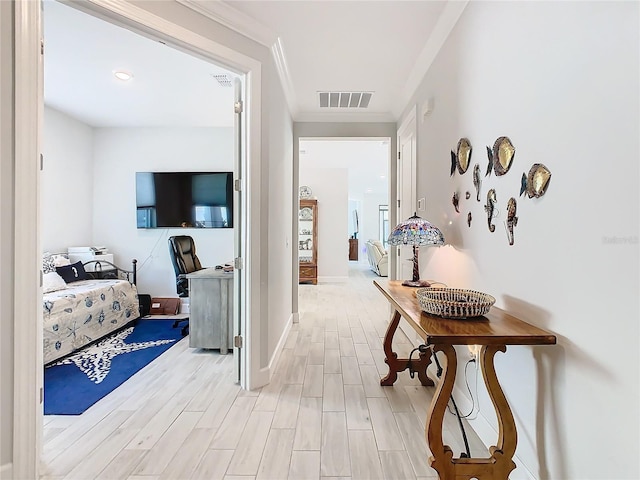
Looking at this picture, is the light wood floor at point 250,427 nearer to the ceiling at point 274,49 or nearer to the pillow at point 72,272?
the pillow at point 72,272

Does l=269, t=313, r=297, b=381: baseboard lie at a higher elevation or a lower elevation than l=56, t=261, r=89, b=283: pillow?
lower

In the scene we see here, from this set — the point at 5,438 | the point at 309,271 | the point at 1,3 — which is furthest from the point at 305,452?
the point at 309,271

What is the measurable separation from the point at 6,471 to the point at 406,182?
141 inches


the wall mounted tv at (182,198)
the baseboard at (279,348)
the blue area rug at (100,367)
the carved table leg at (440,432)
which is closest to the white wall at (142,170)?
the wall mounted tv at (182,198)

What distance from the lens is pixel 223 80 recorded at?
130 inches

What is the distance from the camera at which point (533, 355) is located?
1.35 m

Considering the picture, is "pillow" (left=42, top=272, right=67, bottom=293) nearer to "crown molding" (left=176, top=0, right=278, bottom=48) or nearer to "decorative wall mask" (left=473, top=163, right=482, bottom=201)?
"crown molding" (left=176, top=0, right=278, bottom=48)

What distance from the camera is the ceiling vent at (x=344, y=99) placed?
11.6 ft

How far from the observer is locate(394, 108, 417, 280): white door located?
3232mm

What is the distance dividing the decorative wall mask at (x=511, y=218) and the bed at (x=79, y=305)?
313cm

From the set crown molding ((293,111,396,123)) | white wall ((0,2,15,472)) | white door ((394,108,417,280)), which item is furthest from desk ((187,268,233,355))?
crown molding ((293,111,396,123))

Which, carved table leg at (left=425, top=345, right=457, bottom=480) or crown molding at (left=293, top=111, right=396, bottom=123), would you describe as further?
crown molding at (left=293, top=111, right=396, bottom=123)

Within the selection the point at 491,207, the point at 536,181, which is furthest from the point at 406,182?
the point at 536,181

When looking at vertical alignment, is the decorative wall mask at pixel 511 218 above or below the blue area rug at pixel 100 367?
above
